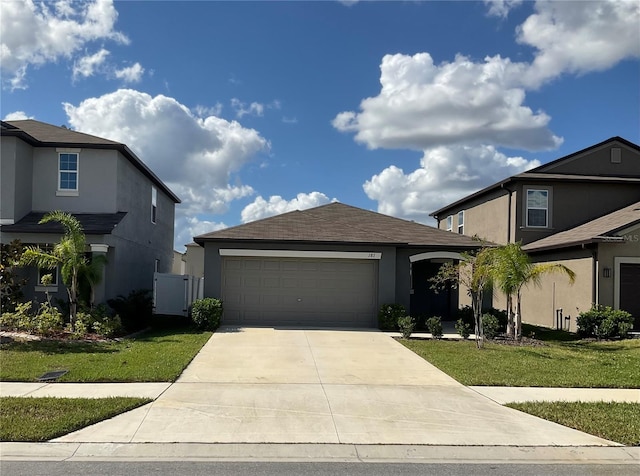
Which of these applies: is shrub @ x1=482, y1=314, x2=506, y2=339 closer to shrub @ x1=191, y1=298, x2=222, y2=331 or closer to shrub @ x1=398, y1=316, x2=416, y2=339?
shrub @ x1=398, y1=316, x2=416, y2=339

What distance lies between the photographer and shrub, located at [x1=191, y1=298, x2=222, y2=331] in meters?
15.6

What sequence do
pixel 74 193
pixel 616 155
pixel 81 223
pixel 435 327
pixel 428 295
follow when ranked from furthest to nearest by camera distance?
pixel 616 155, pixel 428 295, pixel 74 193, pixel 81 223, pixel 435 327

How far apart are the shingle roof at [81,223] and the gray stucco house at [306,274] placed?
114 inches

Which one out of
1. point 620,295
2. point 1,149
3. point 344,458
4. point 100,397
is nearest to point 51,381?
point 100,397

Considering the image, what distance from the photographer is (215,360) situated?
37.2 feet

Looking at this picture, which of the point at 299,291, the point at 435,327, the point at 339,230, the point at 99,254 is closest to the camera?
the point at 435,327

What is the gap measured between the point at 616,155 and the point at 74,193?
70.9ft

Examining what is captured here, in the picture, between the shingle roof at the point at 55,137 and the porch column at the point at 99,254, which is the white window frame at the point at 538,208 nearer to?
the shingle roof at the point at 55,137

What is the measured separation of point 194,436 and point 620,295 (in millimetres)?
15357

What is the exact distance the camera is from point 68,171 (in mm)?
18406

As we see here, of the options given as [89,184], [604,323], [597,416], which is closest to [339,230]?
[604,323]

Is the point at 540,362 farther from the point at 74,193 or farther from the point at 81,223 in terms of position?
the point at 74,193

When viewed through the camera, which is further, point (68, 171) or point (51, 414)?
point (68, 171)

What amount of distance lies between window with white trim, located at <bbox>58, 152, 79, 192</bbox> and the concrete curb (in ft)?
45.8
